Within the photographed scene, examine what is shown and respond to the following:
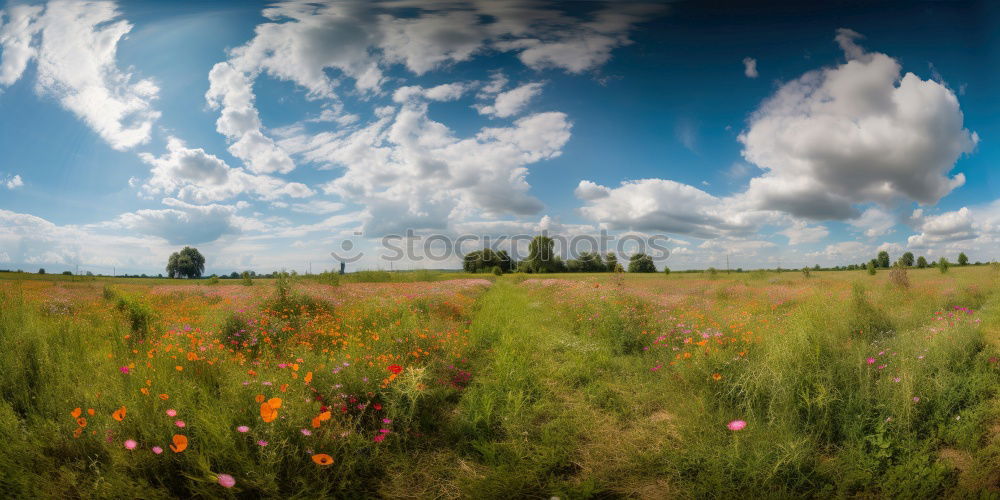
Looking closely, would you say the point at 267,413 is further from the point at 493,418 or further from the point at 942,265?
the point at 942,265

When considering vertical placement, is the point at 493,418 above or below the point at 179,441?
below

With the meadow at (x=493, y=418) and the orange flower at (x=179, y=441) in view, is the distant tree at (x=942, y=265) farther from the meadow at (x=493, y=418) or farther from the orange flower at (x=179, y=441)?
the orange flower at (x=179, y=441)

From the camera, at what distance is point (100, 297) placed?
8633 millimetres

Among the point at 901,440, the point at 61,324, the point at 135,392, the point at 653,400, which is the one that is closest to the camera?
the point at 135,392

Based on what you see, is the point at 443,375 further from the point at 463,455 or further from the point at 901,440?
the point at 901,440

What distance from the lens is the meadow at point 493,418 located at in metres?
2.83

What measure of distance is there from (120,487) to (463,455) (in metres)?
2.50

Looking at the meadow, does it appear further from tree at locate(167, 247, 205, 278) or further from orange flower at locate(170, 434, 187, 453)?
tree at locate(167, 247, 205, 278)

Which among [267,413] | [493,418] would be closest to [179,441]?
[267,413]

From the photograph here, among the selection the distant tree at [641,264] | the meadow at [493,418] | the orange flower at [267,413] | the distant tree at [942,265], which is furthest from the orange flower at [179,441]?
the distant tree at [641,264]

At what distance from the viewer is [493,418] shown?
4.26 meters

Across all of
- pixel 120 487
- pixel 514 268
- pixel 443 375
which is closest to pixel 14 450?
pixel 120 487

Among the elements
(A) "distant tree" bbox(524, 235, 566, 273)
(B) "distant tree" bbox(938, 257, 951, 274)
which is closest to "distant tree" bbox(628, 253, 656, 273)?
(A) "distant tree" bbox(524, 235, 566, 273)

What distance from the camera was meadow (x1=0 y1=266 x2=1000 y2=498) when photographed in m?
2.83
